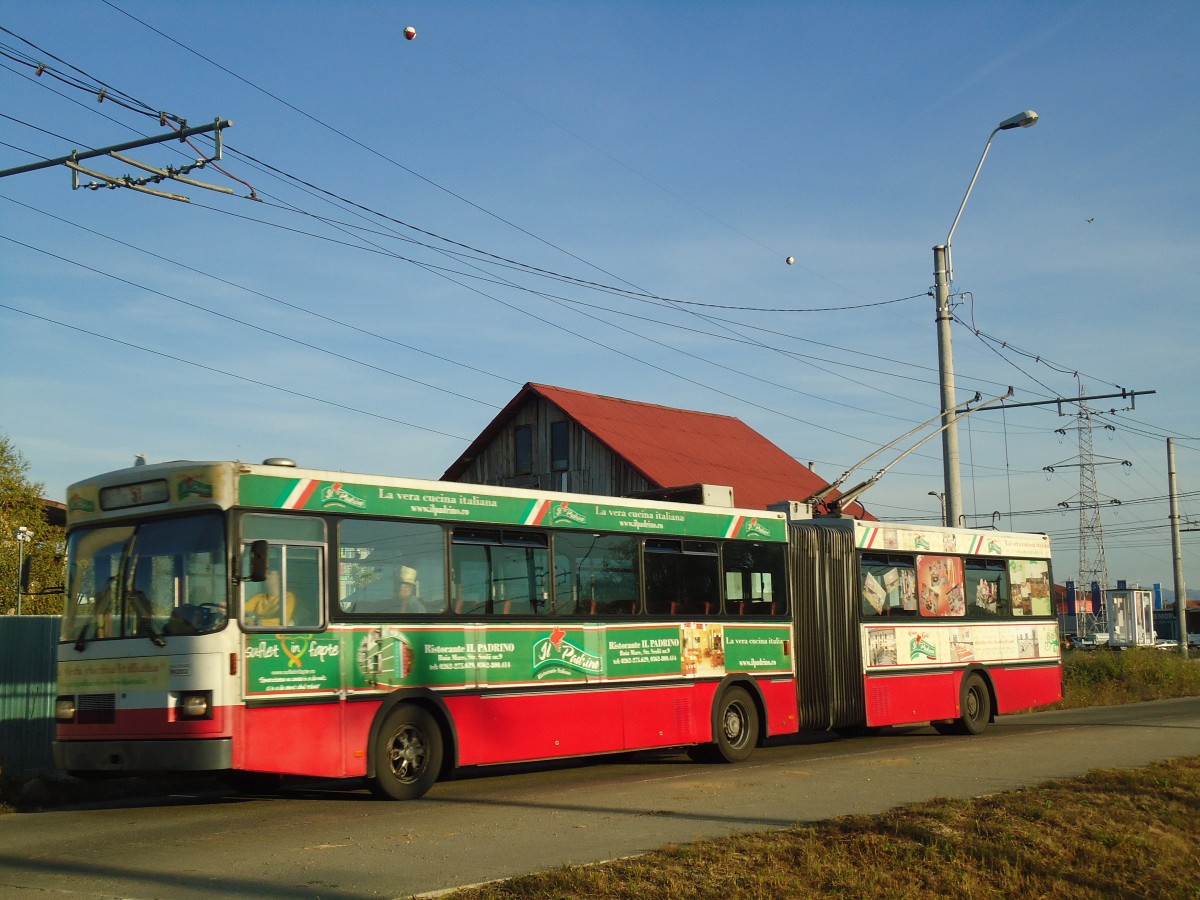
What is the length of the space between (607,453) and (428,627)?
2489 centimetres

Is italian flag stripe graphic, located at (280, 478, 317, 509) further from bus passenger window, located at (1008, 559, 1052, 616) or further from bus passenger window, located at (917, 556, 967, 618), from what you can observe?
bus passenger window, located at (1008, 559, 1052, 616)

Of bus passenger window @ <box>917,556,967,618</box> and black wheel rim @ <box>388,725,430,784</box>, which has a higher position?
bus passenger window @ <box>917,556,967,618</box>

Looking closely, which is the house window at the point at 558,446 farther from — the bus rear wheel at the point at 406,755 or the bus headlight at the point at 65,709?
the bus headlight at the point at 65,709

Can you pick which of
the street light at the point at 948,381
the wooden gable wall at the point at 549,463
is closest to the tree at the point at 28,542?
the wooden gable wall at the point at 549,463

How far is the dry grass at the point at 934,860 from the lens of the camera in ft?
25.7

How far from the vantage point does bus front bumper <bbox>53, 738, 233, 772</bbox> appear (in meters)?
10.9

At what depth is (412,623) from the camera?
12664 millimetres

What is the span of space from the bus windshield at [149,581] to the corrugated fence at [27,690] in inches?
173

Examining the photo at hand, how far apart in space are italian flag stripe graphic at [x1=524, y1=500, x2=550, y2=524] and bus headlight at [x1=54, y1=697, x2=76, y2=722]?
15.3ft

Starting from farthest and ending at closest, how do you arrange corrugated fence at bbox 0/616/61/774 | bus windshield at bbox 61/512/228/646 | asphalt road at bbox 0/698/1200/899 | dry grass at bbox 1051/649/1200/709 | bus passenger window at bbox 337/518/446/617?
dry grass at bbox 1051/649/1200/709, corrugated fence at bbox 0/616/61/774, bus passenger window at bbox 337/518/446/617, bus windshield at bbox 61/512/228/646, asphalt road at bbox 0/698/1200/899

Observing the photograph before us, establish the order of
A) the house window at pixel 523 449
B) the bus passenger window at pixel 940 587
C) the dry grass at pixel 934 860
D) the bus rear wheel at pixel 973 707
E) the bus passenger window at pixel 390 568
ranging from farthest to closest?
the house window at pixel 523 449 → the bus rear wheel at pixel 973 707 → the bus passenger window at pixel 940 587 → the bus passenger window at pixel 390 568 → the dry grass at pixel 934 860

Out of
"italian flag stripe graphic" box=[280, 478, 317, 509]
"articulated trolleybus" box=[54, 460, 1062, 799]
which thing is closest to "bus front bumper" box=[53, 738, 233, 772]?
"articulated trolleybus" box=[54, 460, 1062, 799]

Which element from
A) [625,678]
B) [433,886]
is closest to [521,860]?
[433,886]

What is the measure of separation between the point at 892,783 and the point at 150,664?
703cm
